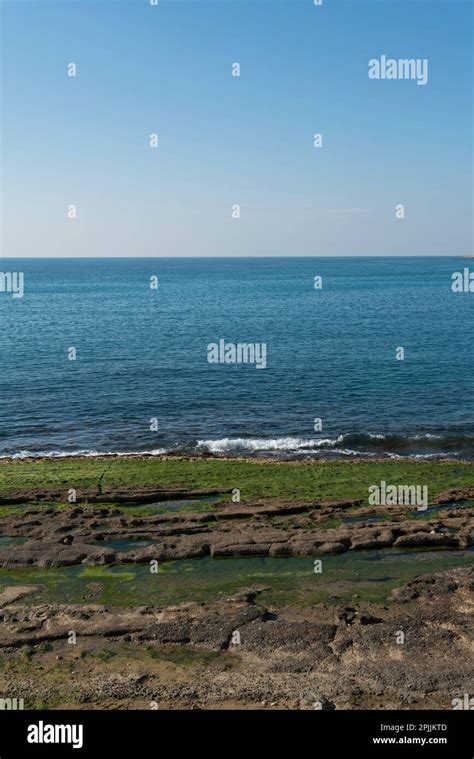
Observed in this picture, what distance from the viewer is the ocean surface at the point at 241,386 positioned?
137 ft

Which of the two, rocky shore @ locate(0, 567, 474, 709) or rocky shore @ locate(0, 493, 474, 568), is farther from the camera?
rocky shore @ locate(0, 493, 474, 568)

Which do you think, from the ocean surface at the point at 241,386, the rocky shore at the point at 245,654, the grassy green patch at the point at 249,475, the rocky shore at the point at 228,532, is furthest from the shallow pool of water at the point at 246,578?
the ocean surface at the point at 241,386

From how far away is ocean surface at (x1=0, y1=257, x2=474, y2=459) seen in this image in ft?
137

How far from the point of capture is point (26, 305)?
429 ft

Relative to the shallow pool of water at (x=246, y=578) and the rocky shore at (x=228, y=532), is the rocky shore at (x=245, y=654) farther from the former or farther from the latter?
the rocky shore at (x=228, y=532)

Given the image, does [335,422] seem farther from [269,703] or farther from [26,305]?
[26,305]

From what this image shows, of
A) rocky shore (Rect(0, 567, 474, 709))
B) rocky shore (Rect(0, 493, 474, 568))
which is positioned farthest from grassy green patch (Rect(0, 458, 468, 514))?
rocky shore (Rect(0, 567, 474, 709))

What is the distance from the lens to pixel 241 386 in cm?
5481
